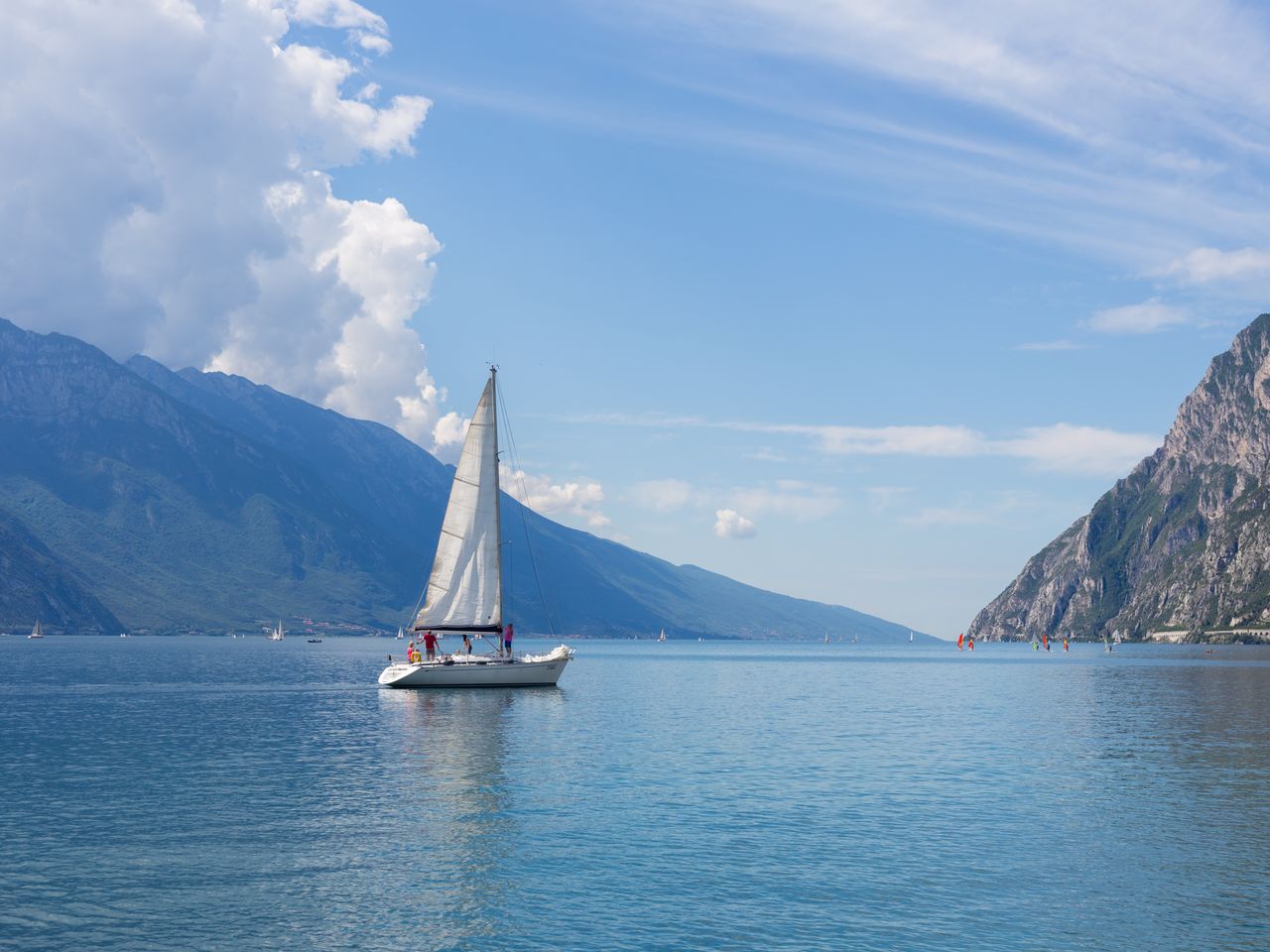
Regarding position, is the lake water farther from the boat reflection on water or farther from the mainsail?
the mainsail

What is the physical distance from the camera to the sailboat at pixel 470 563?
4338 inches

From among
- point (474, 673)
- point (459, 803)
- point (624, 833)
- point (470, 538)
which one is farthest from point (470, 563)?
point (624, 833)

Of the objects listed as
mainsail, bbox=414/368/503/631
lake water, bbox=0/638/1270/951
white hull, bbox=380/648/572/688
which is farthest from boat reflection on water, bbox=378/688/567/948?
mainsail, bbox=414/368/503/631

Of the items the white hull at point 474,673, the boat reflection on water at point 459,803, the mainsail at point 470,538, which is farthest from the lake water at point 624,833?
the mainsail at point 470,538

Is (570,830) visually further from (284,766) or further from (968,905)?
(284,766)

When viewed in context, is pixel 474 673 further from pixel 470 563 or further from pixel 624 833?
pixel 624 833

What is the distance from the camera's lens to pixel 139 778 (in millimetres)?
54781

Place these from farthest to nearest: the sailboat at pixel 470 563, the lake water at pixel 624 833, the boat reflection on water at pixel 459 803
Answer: the sailboat at pixel 470 563 < the boat reflection on water at pixel 459 803 < the lake water at pixel 624 833

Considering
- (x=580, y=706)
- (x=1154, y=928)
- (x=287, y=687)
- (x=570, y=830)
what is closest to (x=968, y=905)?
(x=1154, y=928)

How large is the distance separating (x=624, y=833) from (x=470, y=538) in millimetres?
69761

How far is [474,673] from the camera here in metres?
112

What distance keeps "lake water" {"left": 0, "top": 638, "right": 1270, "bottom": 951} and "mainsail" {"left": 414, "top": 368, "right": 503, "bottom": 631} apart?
851 inches

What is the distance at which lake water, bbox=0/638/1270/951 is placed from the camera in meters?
31.0

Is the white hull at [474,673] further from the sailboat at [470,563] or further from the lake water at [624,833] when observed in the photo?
the lake water at [624,833]
